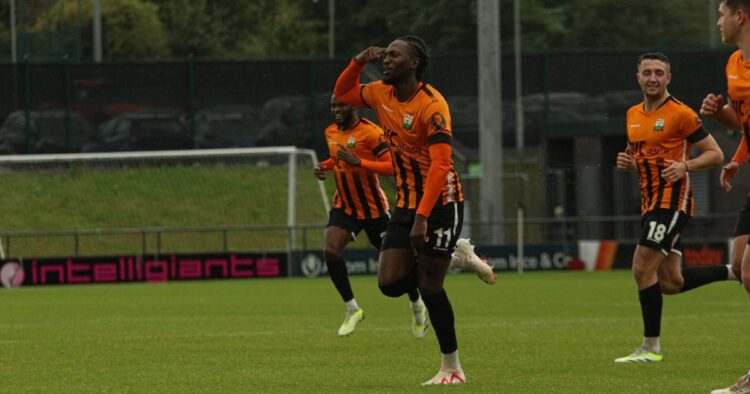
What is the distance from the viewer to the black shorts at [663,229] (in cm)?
1253

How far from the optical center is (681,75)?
3953cm

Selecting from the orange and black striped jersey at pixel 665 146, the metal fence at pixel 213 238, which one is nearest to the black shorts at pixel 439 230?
the orange and black striped jersey at pixel 665 146

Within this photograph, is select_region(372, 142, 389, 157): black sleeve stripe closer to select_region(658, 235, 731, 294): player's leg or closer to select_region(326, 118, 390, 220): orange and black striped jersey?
select_region(326, 118, 390, 220): orange and black striped jersey

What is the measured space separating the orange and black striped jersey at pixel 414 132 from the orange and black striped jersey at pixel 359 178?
5397 mm

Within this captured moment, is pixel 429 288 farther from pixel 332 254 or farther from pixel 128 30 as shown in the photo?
pixel 128 30

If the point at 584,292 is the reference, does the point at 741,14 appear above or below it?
above

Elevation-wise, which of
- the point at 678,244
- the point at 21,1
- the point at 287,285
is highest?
the point at 21,1

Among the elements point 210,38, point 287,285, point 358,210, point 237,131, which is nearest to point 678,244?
point 358,210

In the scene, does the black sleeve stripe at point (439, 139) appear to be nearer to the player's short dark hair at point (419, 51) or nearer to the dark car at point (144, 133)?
the player's short dark hair at point (419, 51)

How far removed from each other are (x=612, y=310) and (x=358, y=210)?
448 cm

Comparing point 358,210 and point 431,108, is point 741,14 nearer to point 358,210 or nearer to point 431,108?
point 431,108

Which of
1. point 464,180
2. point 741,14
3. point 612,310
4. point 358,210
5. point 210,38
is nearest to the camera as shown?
point 741,14

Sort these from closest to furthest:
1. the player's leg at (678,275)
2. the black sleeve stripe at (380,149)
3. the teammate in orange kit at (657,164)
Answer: the teammate in orange kit at (657,164) < the player's leg at (678,275) < the black sleeve stripe at (380,149)

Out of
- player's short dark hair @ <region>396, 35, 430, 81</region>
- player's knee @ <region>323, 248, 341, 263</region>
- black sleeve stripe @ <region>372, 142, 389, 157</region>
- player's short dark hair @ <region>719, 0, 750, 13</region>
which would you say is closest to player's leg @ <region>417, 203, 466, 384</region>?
player's short dark hair @ <region>396, 35, 430, 81</region>
